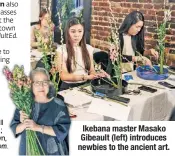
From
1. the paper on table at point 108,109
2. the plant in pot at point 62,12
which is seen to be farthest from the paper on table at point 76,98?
the plant in pot at point 62,12

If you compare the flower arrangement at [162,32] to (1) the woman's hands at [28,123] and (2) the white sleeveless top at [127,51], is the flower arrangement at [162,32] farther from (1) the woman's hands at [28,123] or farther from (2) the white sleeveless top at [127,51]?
(1) the woman's hands at [28,123]

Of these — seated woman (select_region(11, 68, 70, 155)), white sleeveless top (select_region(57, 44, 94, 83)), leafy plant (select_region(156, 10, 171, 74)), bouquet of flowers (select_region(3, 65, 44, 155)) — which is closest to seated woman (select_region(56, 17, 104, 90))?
white sleeveless top (select_region(57, 44, 94, 83))

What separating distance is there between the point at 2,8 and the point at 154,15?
0.92 meters

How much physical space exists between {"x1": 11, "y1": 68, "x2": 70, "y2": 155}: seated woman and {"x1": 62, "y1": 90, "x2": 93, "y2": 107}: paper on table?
0.14 feet

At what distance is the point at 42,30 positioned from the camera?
87.4 inches

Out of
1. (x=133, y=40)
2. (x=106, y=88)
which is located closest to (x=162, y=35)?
(x=133, y=40)

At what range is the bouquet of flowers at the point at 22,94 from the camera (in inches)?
86.0

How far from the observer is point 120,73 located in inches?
89.4

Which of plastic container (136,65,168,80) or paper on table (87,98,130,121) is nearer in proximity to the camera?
paper on table (87,98,130,121)

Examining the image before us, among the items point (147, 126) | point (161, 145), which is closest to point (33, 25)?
point (147, 126)

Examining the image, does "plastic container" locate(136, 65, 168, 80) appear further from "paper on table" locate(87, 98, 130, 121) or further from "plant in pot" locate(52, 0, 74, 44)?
"plant in pot" locate(52, 0, 74, 44)

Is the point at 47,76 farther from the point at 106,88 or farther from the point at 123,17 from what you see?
the point at 123,17

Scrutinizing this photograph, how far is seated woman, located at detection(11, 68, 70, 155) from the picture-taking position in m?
2.21

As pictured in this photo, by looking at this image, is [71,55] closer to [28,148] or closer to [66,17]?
[66,17]
